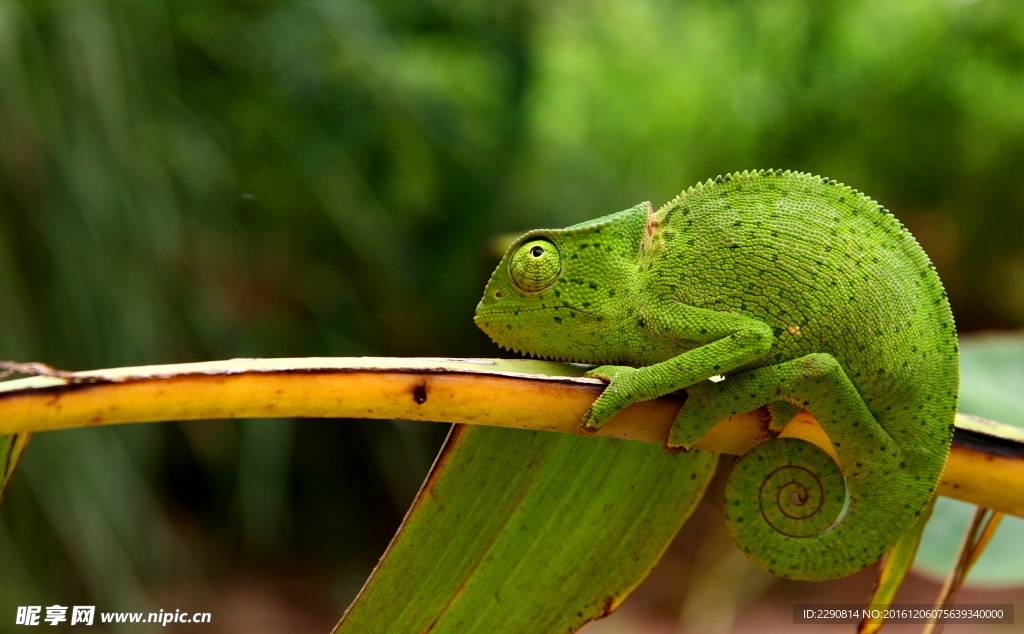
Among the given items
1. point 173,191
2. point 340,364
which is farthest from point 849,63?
point 340,364

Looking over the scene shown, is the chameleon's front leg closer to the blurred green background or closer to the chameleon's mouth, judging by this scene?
the chameleon's mouth

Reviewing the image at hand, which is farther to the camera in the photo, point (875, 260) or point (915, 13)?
point (915, 13)

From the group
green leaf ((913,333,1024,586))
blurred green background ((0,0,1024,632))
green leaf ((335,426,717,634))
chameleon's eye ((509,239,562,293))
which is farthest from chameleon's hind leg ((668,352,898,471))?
blurred green background ((0,0,1024,632))

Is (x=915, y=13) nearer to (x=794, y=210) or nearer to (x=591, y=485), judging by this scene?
(x=794, y=210)

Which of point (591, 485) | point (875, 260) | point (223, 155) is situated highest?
point (223, 155)

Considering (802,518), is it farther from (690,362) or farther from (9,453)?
(9,453)

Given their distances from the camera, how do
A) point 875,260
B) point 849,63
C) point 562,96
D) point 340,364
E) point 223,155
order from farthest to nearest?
point 562,96, point 849,63, point 223,155, point 875,260, point 340,364

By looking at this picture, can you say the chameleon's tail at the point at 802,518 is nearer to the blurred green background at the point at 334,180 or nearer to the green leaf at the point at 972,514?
the green leaf at the point at 972,514
